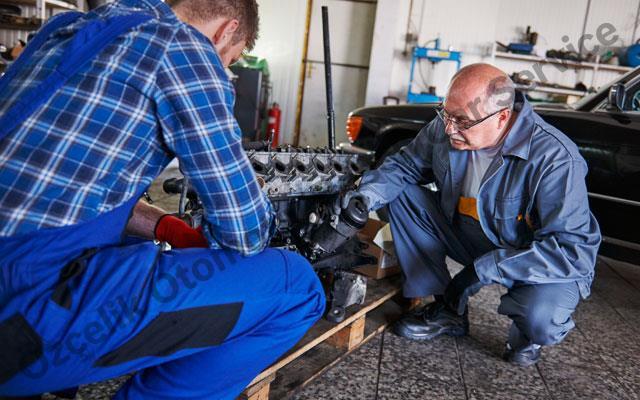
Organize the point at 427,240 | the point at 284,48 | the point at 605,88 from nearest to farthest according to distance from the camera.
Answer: the point at 427,240 → the point at 605,88 → the point at 284,48

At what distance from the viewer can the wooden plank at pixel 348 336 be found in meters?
2.20

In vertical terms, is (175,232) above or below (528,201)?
below

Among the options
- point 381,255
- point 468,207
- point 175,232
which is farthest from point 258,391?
point 468,207

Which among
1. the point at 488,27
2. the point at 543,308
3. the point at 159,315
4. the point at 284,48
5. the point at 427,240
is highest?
the point at 488,27

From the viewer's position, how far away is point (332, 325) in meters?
2.04

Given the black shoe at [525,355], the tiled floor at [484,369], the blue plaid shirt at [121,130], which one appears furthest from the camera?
the black shoe at [525,355]

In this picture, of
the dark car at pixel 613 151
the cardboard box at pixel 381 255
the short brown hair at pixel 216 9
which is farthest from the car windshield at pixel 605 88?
the short brown hair at pixel 216 9

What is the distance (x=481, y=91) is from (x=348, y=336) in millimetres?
1187

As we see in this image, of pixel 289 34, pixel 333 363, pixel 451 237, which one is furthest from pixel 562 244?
pixel 289 34

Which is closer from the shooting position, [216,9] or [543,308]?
[216,9]

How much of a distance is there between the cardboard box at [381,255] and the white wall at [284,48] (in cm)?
663

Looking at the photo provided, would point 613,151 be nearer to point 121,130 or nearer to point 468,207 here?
point 468,207

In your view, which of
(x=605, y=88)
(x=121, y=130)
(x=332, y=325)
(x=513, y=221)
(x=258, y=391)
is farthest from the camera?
(x=605, y=88)

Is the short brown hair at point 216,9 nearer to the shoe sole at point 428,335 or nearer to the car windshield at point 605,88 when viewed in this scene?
the shoe sole at point 428,335
